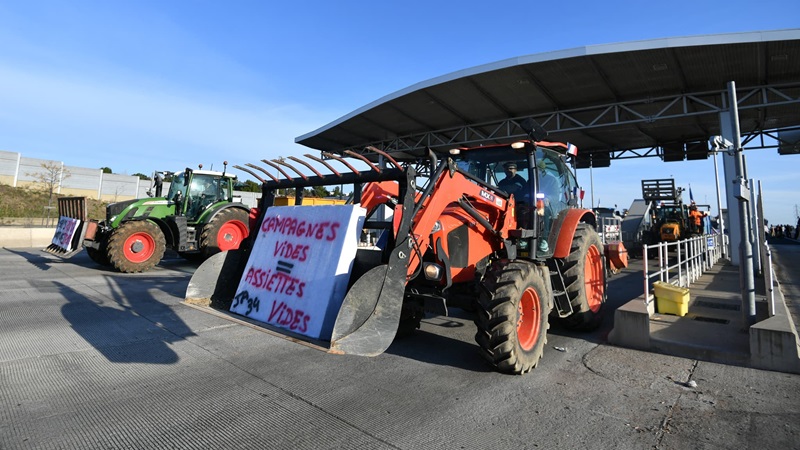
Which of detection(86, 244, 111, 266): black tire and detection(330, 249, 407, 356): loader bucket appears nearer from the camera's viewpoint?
detection(330, 249, 407, 356): loader bucket

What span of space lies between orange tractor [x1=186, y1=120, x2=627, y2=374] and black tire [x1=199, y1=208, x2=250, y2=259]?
18.5 ft

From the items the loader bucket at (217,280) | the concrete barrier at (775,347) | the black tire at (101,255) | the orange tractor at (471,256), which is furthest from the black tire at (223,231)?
the concrete barrier at (775,347)

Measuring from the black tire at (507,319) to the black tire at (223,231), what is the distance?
26.2 ft

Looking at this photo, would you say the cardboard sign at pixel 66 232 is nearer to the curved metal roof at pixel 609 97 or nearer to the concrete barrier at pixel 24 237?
the concrete barrier at pixel 24 237

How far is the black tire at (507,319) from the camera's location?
352 centimetres

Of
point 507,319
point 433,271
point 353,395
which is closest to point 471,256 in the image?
point 433,271

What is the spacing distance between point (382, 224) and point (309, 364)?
1.58 metres

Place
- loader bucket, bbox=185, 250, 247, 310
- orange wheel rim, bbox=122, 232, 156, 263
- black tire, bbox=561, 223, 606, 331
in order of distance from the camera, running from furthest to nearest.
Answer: orange wheel rim, bbox=122, 232, 156, 263 < loader bucket, bbox=185, 250, 247, 310 < black tire, bbox=561, 223, 606, 331

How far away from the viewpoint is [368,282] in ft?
10.8

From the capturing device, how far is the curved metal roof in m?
10.8

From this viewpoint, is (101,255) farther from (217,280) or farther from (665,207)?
(665,207)

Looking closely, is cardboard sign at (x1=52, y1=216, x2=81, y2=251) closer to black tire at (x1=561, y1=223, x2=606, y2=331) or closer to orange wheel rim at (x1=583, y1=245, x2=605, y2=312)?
black tire at (x1=561, y1=223, x2=606, y2=331)

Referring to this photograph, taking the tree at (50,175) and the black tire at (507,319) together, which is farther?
the tree at (50,175)

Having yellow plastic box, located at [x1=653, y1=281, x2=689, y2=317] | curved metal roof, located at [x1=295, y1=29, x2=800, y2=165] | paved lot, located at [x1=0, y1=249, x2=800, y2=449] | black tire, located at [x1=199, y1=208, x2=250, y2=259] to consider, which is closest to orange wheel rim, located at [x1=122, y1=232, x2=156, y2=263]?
black tire, located at [x1=199, y1=208, x2=250, y2=259]
